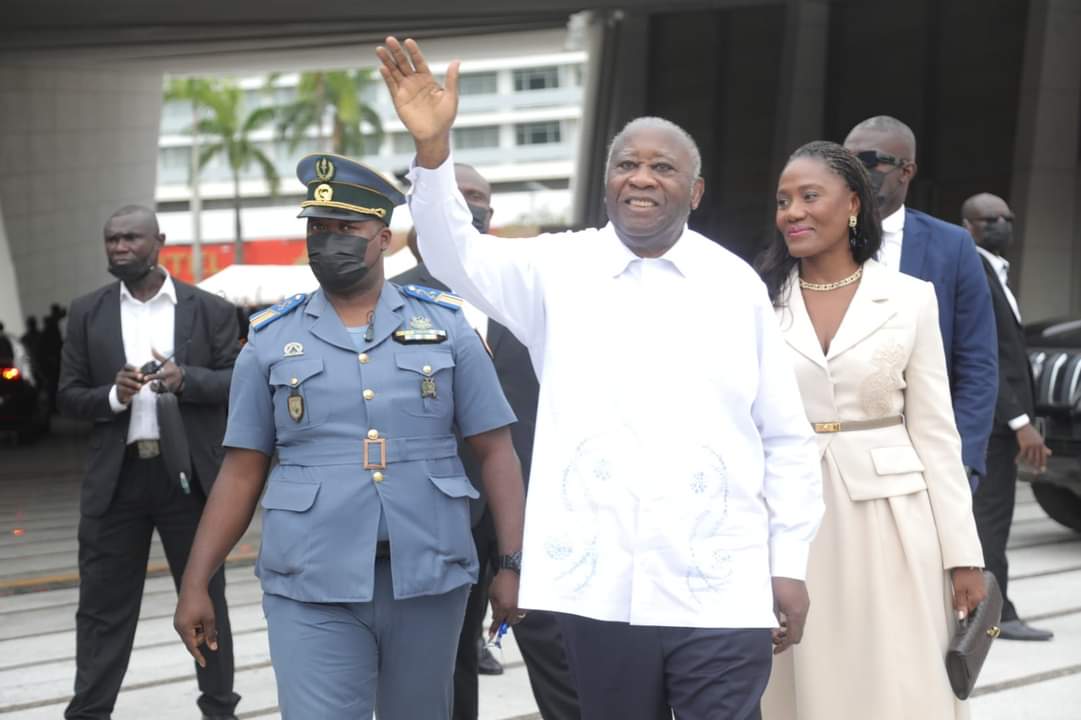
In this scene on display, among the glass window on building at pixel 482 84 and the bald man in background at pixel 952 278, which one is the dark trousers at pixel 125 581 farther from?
the glass window on building at pixel 482 84

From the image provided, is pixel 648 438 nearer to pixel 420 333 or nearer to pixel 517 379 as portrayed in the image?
pixel 420 333

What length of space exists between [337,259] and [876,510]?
1.58m

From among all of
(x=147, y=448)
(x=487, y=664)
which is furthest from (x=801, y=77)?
(x=147, y=448)

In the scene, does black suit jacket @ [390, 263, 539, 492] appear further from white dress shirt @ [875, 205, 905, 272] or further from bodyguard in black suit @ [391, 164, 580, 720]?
white dress shirt @ [875, 205, 905, 272]

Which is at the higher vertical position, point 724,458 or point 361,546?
point 724,458

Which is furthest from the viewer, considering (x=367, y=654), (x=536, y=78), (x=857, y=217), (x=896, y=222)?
(x=536, y=78)

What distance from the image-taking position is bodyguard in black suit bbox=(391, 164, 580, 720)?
5262 millimetres

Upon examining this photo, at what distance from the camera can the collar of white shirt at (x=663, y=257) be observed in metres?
3.70

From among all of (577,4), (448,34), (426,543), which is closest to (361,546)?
(426,543)

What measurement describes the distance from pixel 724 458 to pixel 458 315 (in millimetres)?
1062

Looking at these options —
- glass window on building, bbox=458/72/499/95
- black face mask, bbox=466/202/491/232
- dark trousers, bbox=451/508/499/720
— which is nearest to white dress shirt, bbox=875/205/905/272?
black face mask, bbox=466/202/491/232

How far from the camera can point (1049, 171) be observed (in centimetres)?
2141

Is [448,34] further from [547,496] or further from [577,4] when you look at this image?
[547,496]

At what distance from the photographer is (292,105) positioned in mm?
82438
